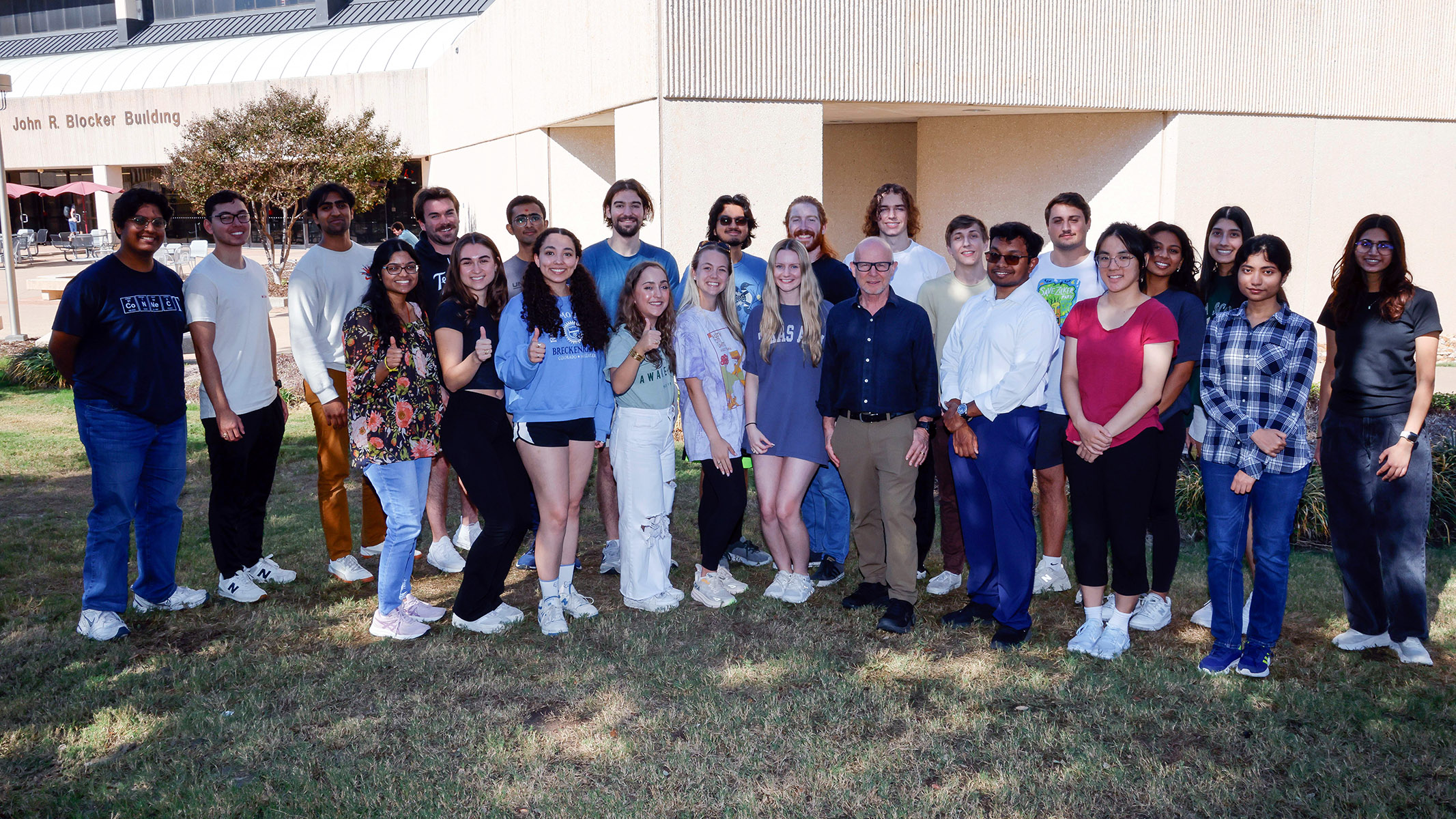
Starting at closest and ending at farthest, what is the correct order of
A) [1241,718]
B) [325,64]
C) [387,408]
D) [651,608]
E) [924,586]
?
[1241,718] → [387,408] → [651,608] → [924,586] → [325,64]

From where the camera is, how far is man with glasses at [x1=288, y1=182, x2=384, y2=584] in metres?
5.43

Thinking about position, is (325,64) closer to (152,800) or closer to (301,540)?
(301,540)

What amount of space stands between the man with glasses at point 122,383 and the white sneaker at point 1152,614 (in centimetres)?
480

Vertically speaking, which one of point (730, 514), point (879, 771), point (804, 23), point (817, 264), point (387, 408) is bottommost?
point (879, 771)

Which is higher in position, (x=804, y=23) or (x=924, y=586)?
(x=804, y=23)

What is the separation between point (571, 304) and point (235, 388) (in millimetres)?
1901

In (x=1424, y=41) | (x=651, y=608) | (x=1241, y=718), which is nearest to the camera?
(x=1241, y=718)

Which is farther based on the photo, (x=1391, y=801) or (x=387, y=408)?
(x=387, y=408)

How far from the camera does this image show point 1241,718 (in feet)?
13.1

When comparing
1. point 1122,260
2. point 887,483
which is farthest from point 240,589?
point 1122,260

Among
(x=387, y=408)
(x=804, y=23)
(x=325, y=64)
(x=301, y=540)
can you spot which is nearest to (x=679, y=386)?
(x=387, y=408)

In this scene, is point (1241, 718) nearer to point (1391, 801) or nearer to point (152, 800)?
point (1391, 801)

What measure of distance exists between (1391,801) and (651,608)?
3.22 m

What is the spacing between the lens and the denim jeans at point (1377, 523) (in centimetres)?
445
